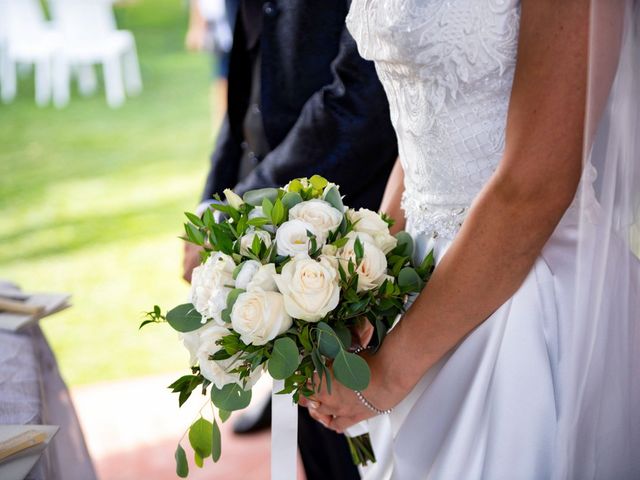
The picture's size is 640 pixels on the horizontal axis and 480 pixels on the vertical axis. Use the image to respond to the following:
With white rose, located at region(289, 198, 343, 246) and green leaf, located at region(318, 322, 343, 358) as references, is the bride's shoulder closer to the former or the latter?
white rose, located at region(289, 198, 343, 246)

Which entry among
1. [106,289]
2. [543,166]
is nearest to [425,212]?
[543,166]

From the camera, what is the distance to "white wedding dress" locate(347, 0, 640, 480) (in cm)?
146

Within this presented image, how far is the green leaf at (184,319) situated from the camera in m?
1.53

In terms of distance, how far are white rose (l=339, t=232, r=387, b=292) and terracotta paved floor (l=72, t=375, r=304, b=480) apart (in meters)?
2.09

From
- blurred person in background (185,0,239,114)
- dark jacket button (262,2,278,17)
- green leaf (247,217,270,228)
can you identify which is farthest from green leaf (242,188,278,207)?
blurred person in background (185,0,239,114)

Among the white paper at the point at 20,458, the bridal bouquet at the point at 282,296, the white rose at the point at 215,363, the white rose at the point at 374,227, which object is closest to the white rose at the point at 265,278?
the bridal bouquet at the point at 282,296

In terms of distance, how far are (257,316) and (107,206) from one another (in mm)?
6717

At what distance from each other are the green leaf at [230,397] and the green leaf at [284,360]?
11cm

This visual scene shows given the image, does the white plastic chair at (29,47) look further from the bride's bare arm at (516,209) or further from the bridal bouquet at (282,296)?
the bride's bare arm at (516,209)

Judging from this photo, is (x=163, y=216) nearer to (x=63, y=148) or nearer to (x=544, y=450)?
(x=63, y=148)

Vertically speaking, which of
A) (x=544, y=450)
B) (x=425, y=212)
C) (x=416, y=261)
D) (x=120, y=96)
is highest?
(x=425, y=212)

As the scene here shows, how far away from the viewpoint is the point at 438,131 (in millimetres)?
1604

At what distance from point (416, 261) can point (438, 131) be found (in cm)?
32

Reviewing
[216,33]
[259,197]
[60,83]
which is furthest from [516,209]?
[60,83]
